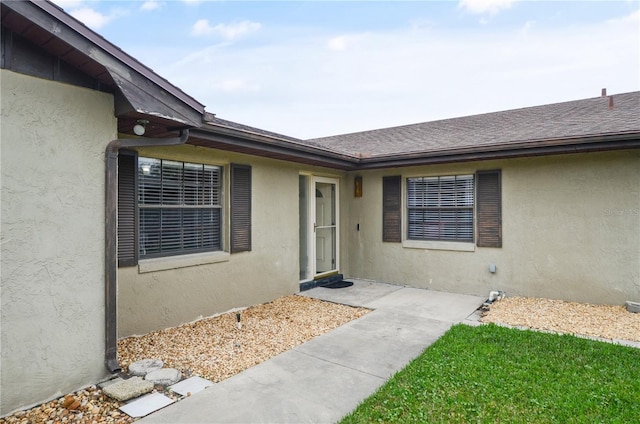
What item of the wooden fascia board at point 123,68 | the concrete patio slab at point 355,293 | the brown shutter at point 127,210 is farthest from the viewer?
the concrete patio slab at point 355,293

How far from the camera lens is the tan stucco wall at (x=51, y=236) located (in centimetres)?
291

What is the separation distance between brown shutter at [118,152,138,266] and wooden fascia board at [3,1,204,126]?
4.57 ft

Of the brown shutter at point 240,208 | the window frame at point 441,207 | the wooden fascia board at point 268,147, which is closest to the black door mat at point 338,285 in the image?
the window frame at point 441,207

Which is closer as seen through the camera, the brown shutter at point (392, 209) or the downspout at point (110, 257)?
the downspout at point (110, 257)

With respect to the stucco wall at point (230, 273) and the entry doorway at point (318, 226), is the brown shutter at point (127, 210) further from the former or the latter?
the entry doorway at point (318, 226)

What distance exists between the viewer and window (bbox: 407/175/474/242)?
24.5 ft

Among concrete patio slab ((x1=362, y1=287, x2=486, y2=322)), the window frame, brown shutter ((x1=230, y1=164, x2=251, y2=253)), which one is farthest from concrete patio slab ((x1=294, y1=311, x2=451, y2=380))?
the window frame

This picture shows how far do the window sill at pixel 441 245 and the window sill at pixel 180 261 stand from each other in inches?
166

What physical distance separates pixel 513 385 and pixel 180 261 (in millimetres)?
4518

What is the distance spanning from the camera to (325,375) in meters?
3.64

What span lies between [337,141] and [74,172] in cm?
906

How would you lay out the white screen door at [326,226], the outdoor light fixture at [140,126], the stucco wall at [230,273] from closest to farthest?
the outdoor light fixture at [140,126] < the stucco wall at [230,273] < the white screen door at [326,226]

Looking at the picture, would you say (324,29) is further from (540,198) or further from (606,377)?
(606,377)

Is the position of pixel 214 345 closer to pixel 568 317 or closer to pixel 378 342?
pixel 378 342
